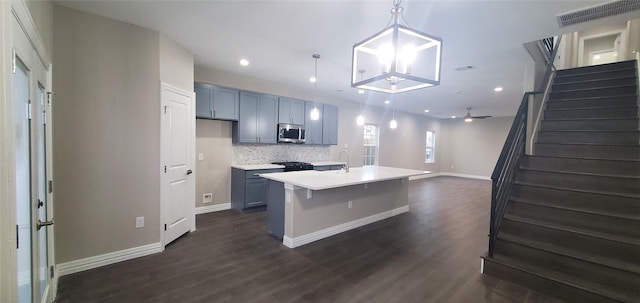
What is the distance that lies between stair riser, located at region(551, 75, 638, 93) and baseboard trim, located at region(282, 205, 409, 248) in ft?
11.6

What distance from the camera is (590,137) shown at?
3584 millimetres

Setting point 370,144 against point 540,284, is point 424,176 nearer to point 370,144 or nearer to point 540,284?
point 370,144

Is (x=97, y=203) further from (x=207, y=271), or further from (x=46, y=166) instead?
(x=207, y=271)

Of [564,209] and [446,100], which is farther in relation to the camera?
[446,100]

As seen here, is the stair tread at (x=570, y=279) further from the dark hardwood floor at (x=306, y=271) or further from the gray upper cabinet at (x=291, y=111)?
the gray upper cabinet at (x=291, y=111)

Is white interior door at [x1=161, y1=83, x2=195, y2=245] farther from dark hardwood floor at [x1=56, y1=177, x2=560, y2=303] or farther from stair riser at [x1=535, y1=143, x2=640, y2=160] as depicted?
stair riser at [x1=535, y1=143, x2=640, y2=160]

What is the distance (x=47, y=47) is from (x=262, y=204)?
11.8 feet

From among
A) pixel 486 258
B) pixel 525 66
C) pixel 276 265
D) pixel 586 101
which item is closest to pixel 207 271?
pixel 276 265

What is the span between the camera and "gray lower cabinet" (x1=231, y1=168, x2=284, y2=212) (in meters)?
4.79

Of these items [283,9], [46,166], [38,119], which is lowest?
[46,166]

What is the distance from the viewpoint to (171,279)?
2553mm

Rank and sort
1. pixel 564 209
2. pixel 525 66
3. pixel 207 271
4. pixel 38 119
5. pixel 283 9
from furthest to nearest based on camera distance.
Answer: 1. pixel 525 66
2. pixel 564 209
3. pixel 207 271
4. pixel 283 9
5. pixel 38 119

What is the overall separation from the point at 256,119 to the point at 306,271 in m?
3.27

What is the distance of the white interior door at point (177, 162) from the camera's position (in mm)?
3217
